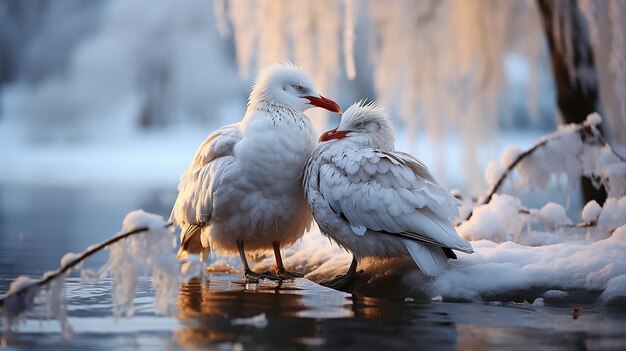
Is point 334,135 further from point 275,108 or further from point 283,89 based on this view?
point 283,89

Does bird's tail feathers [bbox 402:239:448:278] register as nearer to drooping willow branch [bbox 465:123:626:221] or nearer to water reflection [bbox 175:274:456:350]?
water reflection [bbox 175:274:456:350]

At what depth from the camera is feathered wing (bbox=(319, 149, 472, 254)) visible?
14.3ft

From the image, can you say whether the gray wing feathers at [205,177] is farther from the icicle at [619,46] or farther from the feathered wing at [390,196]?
the icicle at [619,46]

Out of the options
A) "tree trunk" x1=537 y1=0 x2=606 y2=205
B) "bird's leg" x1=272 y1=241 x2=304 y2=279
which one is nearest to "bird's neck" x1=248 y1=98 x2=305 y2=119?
"bird's leg" x1=272 y1=241 x2=304 y2=279

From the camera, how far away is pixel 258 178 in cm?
491

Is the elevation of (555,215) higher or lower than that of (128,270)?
higher

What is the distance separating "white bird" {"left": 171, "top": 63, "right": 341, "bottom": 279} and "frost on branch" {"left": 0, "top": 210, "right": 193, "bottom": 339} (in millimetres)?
1228

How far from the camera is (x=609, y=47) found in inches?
241

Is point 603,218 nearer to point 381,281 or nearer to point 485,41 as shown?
point 381,281

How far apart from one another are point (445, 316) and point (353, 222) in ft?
3.03

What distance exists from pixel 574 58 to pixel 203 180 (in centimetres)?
309

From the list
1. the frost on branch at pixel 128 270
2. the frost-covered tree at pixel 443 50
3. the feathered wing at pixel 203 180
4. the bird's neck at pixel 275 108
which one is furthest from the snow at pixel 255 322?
the frost-covered tree at pixel 443 50

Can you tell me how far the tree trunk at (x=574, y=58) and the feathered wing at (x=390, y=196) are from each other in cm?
235

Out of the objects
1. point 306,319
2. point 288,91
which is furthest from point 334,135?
point 306,319
